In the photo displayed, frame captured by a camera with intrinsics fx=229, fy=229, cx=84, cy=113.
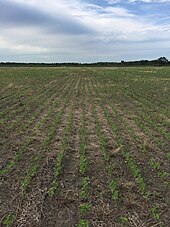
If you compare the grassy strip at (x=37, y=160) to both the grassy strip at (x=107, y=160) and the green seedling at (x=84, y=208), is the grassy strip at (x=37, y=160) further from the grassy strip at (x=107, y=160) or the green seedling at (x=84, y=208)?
the grassy strip at (x=107, y=160)

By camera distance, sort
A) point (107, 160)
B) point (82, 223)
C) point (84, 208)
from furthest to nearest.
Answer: point (107, 160)
point (84, 208)
point (82, 223)

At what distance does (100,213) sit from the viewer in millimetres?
3867

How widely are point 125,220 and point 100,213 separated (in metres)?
0.43

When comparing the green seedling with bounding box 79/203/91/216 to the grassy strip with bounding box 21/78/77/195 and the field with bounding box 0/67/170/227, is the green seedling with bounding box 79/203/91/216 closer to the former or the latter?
the field with bounding box 0/67/170/227

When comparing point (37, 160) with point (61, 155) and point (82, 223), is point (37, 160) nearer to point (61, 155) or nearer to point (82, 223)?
point (61, 155)

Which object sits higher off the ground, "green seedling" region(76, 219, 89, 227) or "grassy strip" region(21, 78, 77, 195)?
"green seedling" region(76, 219, 89, 227)

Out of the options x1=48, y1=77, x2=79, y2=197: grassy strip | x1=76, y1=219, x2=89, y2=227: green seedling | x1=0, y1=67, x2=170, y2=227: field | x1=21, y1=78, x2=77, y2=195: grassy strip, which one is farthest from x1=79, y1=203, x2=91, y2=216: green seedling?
x1=21, y1=78, x2=77, y2=195: grassy strip

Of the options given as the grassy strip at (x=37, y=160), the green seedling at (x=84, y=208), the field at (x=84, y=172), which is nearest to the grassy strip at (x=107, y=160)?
the field at (x=84, y=172)

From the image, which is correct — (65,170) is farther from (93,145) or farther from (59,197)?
(93,145)

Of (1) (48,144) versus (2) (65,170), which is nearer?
(2) (65,170)

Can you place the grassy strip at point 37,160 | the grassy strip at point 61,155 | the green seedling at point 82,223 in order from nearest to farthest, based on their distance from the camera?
the green seedling at point 82,223, the grassy strip at point 61,155, the grassy strip at point 37,160

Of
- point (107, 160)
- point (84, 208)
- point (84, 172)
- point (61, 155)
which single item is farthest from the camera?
point (61, 155)

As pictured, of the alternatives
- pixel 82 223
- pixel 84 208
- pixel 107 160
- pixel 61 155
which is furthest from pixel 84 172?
pixel 82 223

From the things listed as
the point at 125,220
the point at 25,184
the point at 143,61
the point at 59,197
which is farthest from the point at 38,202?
the point at 143,61
